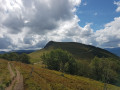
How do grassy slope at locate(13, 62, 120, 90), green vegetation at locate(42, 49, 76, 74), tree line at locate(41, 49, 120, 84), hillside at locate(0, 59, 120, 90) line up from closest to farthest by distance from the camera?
hillside at locate(0, 59, 120, 90) < grassy slope at locate(13, 62, 120, 90) < tree line at locate(41, 49, 120, 84) < green vegetation at locate(42, 49, 76, 74)

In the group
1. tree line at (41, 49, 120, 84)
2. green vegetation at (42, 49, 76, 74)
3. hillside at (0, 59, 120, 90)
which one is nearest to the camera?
hillside at (0, 59, 120, 90)

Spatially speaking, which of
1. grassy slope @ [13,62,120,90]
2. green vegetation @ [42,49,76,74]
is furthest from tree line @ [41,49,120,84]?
grassy slope @ [13,62,120,90]

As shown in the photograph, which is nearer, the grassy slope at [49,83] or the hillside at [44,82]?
the hillside at [44,82]

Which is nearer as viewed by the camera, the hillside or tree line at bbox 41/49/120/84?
the hillside

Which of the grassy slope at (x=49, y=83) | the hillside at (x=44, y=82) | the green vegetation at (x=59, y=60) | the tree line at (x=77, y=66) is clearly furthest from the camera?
the green vegetation at (x=59, y=60)

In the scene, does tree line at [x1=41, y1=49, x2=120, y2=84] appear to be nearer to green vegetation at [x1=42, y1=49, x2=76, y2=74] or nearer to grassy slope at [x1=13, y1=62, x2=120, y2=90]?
green vegetation at [x1=42, y1=49, x2=76, y2=74]

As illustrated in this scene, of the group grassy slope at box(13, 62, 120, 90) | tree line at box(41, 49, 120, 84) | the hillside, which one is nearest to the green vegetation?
tree line at box(41, 49, 120, 84)

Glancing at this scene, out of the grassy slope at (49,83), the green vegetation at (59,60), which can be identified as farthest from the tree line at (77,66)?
the grassy slope at (49,83)

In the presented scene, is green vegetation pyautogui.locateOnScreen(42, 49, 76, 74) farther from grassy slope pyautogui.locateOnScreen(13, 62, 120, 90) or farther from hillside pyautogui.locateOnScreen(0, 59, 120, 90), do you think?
grassy slope pyautogui.locateOnScreen(13, 62, 120, 90)

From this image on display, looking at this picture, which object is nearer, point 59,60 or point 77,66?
point 59,60

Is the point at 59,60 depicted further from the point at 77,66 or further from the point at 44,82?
the point at 44,82

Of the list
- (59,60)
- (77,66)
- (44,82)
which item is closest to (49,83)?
(44,82)

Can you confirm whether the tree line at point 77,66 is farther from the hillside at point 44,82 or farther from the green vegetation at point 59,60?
the hillside at point 44,82

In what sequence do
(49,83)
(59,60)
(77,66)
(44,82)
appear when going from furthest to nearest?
(77,66)
(59,60)
(49,83)
(44,82)
